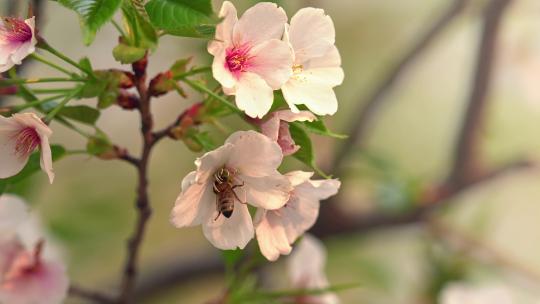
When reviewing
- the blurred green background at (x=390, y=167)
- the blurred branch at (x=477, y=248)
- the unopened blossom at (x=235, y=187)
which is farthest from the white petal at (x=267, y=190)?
the blurred branch at (x=477, y=248)

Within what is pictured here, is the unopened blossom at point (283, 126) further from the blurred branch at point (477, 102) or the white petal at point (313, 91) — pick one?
the blurred branch at point (477, 102)

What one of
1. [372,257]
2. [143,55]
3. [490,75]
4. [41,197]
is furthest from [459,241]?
[143,55]

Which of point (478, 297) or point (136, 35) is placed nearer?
point (136, 35)

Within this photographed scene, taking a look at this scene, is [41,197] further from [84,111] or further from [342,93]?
[84,111]

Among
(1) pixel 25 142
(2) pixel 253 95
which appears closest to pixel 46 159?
(1) pixel 25 142

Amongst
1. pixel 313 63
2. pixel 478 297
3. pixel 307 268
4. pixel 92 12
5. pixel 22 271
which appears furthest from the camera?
pixel 478 297

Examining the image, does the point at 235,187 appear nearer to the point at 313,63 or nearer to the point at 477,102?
the point at 313,63
